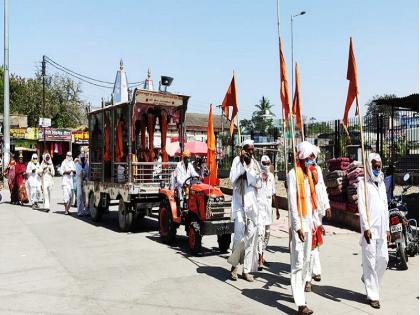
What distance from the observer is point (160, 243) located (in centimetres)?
949

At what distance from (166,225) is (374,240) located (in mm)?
4793

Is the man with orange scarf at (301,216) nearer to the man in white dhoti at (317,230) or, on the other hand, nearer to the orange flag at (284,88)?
the man in white dhoti at (317,230)

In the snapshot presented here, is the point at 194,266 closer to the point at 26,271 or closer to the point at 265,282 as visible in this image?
the point at 265,282

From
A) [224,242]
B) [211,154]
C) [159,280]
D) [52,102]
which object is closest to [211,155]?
[211,154]

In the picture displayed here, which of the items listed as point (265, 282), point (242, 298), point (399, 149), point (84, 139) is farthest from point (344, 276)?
point (84, 139)

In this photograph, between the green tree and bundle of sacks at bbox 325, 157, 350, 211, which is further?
the green tree

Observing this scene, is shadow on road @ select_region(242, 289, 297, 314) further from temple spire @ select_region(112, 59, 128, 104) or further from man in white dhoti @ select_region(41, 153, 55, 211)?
man in white dhoti @ select_region(41, 153, 55, 211)

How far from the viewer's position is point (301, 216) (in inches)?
208

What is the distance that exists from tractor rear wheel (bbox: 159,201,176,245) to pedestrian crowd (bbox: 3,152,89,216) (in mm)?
5262

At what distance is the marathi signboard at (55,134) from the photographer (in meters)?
38.4

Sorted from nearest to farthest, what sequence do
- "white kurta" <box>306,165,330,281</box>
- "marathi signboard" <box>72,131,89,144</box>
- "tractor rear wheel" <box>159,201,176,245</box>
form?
"white kurta" <box>306,165,330,281</box>, "tractor rear wheel" <box>159,201,176,245</box>, "marathi signboard" <box>72,131,89,144</box>

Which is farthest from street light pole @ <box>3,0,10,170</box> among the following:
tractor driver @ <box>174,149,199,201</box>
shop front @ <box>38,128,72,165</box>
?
tractor driver @ <box>174,149,199,201</box>

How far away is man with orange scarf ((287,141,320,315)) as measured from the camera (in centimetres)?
517

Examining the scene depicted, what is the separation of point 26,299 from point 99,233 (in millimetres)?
5158
